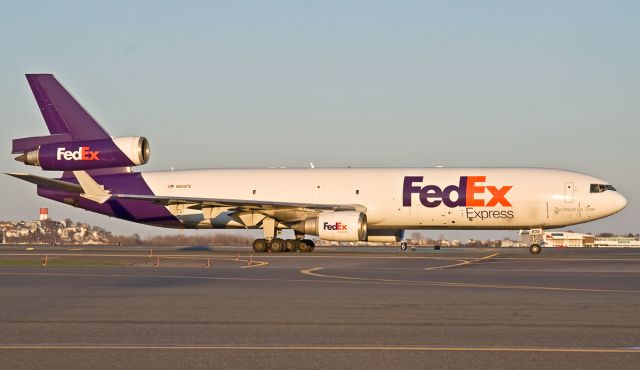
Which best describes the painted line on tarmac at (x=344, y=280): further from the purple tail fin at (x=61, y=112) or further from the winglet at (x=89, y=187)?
the purple tail fin at (x=61, y=112)

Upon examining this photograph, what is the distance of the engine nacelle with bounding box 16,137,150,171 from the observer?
53375 mm

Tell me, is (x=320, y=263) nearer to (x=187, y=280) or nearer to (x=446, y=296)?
(x=187, y=280)

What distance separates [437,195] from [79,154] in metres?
20.2

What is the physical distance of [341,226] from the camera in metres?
49.8

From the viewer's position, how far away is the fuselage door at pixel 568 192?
50.2 metres

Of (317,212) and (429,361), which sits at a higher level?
(317,212)

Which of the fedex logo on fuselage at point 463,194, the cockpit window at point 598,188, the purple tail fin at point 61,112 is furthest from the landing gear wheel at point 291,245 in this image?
the cockpit window at point 598,188

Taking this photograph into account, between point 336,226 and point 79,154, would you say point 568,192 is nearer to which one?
point 336,226

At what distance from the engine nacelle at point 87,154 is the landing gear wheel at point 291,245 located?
32.0 ft

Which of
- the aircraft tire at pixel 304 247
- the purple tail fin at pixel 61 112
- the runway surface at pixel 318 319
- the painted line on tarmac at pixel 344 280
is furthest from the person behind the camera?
the purple tail fin at pixel 61 112

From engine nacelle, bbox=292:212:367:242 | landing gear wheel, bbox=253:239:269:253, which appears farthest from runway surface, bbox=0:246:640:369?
landing gear wheel, bbox=253:239:269:253

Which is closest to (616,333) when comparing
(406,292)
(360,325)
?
(360,325)

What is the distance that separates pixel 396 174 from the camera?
53.2 meters

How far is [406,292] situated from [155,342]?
10.6 meters
